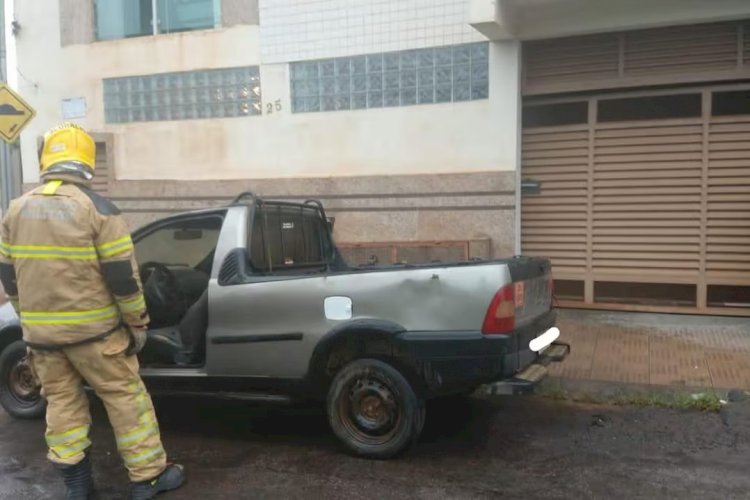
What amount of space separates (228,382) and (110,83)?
23.2 ft

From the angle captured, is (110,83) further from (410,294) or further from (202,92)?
(410,294)

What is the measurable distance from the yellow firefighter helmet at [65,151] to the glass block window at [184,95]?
5.69 meters

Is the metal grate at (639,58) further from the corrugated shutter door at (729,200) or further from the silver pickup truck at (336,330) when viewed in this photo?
the silver pickup truck at (336,330)

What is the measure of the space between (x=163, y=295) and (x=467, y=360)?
2.36m

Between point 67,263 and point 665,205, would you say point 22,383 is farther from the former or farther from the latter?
point 665,205

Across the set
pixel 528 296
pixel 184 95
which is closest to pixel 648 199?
pixel 528 296

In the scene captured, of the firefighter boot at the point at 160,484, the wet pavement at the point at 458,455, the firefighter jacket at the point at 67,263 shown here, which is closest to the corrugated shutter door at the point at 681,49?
the wet pavement at the point at 458,455

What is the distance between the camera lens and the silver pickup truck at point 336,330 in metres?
4.19

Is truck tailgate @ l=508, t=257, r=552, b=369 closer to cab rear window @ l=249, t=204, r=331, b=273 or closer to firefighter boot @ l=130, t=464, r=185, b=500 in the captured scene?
cab rear window @ l=249, t=204, r=331, b=273

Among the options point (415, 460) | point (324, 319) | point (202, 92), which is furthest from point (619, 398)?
point (202, 92)

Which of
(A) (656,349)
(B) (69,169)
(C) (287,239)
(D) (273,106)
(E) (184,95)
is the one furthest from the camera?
(E) (184,95)

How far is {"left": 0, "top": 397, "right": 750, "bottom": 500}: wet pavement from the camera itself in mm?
3996

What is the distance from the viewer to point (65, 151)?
3.81 metres

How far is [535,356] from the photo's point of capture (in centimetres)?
457
